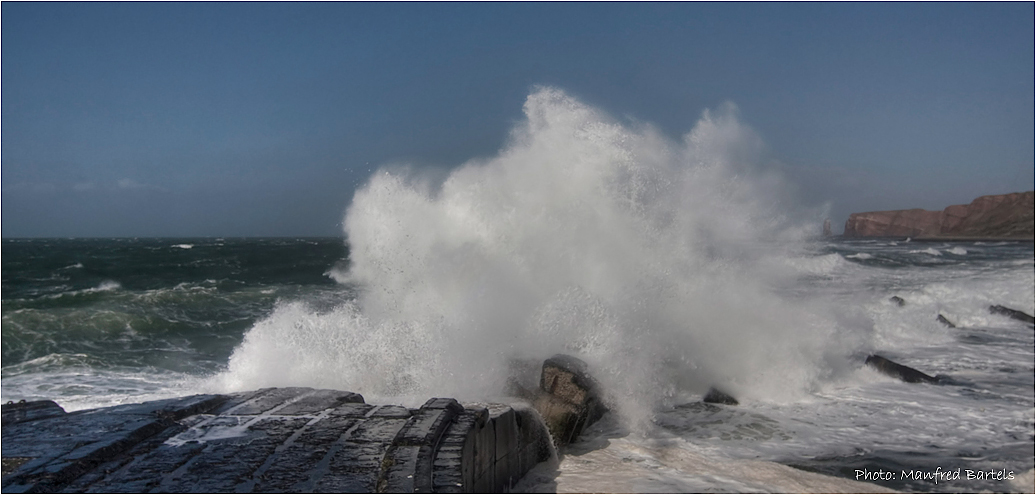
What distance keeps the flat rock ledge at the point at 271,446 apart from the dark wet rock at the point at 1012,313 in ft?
41.6

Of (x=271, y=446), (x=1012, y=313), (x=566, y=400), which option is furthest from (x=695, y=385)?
(x=1012, y=313)

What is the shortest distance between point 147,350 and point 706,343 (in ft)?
29.1

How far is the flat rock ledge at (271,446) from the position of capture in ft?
11.2

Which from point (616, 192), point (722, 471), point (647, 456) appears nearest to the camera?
point (722, 471)

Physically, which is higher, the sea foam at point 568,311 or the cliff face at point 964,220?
the cliff face at point 964,220

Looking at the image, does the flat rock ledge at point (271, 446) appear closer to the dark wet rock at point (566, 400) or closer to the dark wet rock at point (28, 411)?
the dark wet rock at point (28, 411)

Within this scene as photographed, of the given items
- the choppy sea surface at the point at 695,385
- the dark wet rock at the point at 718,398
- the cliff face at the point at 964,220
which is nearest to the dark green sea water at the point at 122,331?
the choppy sea surface at the point at 695,385

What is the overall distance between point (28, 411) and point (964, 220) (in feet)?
269

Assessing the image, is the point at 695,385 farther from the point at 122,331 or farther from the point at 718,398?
the point at 122,331

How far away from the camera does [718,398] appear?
23.5 ft

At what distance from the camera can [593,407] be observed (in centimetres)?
602

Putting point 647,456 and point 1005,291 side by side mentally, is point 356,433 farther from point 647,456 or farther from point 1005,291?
point 1005,291

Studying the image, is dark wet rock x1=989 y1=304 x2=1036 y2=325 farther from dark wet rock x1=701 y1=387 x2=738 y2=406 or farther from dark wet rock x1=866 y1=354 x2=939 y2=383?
dark wet rock x1=701 y1=387 x2=738 y2=406

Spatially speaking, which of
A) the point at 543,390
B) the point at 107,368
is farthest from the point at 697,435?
the point at 107,368
